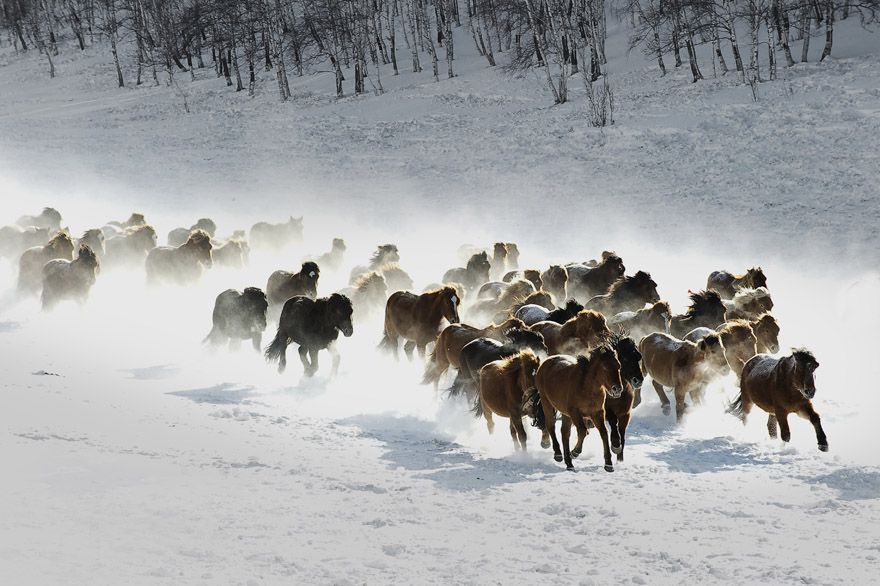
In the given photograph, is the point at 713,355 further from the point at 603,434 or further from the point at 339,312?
the point at 339,312

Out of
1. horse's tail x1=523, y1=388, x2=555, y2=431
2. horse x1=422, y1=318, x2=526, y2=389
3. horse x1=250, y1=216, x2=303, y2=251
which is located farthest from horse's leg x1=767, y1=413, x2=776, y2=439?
horse x1=250, y1=216, x2=303, y2=251

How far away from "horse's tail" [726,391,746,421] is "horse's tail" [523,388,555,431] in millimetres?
3008

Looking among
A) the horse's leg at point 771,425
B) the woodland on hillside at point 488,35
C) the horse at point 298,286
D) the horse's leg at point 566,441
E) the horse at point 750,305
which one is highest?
the woodland on hillside at point 488,35

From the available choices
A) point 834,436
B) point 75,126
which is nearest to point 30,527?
point 834,436

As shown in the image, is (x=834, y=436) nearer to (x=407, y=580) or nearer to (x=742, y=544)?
(x=742, y=544)

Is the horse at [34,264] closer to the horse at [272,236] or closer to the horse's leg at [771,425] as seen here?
the horse at [272,236]

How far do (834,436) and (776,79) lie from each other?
94.6ft

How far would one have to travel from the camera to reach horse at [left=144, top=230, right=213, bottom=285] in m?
18.3

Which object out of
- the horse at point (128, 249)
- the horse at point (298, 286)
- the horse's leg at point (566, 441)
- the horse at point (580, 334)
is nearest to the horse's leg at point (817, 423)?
the horse at point (580, 334)

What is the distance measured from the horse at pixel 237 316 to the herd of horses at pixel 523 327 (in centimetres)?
2

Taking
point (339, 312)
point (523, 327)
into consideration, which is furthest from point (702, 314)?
point (339, 312)

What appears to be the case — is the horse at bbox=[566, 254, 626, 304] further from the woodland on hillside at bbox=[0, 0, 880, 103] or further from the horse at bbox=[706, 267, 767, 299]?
the woodland on hillside at bbox=[0, 0, 880, 103]

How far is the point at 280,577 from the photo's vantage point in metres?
5.54

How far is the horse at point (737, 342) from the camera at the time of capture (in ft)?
38.7
